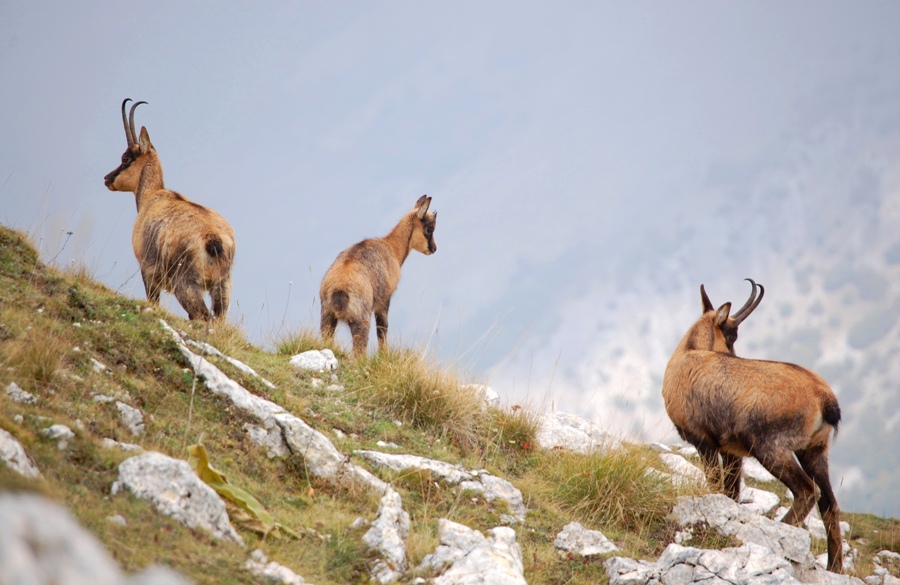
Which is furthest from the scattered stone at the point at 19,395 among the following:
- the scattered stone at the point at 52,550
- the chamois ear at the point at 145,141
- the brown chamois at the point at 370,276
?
the chamois ear at the point at 145,141

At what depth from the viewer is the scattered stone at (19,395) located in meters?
4.59

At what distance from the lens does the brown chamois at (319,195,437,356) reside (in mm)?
10234

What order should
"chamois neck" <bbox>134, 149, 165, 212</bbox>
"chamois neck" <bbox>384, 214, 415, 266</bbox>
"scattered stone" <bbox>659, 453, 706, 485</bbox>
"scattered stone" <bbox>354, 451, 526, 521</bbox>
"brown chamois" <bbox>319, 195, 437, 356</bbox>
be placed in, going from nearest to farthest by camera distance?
"scattered stone" <bbox>354, 451, 526, 521</bbox>, "scattered stone" <bbox>659, 453, 706, 485</bbox>, "brown chamois" <bbox>319, 195, 437, 356</bbox>, "chamois neck" <bbox>134, 149, 165, 212</bbox>, "chamois neck" <bbox>384, 214, 415, 266</bbox>

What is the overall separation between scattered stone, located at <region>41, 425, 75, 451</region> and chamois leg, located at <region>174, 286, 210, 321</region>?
459 cm

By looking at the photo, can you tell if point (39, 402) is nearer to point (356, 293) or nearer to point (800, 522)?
point (356, 293)

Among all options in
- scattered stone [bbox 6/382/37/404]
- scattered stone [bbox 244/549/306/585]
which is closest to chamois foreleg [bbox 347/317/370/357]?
scattered stone [bbox 6/382/37/404]

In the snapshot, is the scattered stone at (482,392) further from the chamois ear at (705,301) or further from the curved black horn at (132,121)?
the curved black horn at (132,121)

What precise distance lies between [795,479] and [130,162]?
9.52 metres

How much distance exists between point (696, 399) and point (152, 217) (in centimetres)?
688

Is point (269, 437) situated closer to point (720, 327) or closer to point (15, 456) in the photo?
point (15, 456)

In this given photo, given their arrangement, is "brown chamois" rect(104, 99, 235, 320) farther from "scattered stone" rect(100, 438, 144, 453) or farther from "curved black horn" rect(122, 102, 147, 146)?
"scattered stone" rect(100, 438, 144, 453)

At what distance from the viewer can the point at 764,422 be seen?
766 cm

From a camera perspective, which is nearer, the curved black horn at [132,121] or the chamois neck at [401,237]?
the curved black horn at [132,121]

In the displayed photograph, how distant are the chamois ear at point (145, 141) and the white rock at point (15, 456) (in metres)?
7.86
